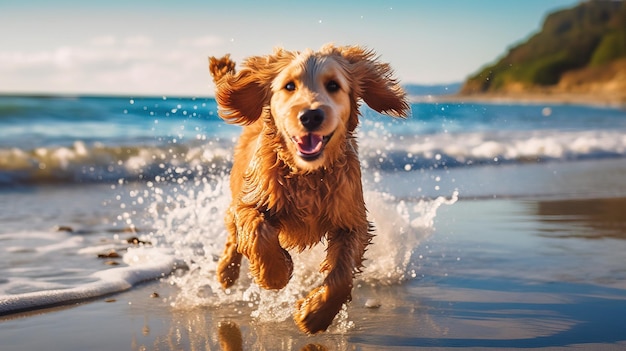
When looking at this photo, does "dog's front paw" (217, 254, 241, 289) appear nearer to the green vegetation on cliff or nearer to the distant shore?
the distant shore

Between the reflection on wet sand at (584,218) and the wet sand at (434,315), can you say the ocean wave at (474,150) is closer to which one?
the reflection on wet sand at (584,218)

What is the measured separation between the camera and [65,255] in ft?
21.4

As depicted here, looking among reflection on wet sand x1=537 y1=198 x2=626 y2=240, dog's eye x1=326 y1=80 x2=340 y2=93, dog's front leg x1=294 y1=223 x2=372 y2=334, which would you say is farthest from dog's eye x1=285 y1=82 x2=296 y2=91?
reflection on wet sand x1=537 y1=198 x2=626 y2=240

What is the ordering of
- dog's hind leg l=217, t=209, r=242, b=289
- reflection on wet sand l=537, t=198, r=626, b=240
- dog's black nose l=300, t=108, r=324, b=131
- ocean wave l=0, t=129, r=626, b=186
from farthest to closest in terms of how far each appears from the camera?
ocean wave l=0, t=129, r=626, b=186, reflection on wet sand l=537, t=198, r=626, b=240, dog's hind leg l=217, t=209, r=242, b=289, dog's black nose l=300, t=108, r=324, b=131

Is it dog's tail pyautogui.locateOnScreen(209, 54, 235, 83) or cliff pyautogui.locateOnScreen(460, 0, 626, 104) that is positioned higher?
cliff pyautogui.locateOnScreen(460, 0, 626, 104)

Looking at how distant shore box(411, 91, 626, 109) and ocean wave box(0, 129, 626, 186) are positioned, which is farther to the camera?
distant shore box(411, 91, 626, 109)

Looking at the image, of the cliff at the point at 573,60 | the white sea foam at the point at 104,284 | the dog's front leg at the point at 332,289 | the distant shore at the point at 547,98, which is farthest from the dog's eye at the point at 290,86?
the distant shore at the point at 547,98

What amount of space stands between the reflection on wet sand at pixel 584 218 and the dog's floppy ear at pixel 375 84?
3121 millimetres

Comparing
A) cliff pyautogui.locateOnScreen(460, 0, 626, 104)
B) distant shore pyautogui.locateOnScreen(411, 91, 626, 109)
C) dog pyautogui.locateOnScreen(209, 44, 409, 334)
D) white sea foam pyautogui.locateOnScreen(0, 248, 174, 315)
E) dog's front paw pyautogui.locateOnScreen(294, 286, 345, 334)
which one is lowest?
dog's front paw pyautogui.locateOnScreen(294, 286, 345, 334)

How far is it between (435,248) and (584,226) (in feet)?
6.01

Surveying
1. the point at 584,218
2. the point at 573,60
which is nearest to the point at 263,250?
the point at 584,218

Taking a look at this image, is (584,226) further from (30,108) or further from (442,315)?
(30,108)

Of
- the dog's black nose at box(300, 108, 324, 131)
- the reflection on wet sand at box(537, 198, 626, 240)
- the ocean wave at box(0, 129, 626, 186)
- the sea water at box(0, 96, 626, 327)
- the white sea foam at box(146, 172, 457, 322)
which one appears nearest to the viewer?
the dog's black nose at box(300, 108, 324, 131)

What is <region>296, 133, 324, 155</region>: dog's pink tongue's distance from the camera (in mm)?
4133
